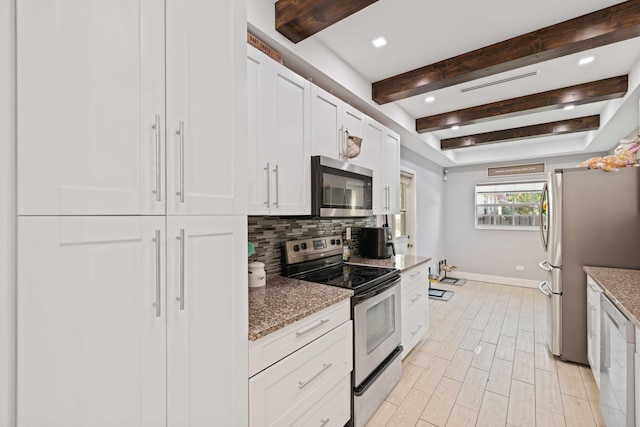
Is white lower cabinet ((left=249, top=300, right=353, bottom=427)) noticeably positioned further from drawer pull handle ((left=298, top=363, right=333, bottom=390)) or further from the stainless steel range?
the stainless steel range

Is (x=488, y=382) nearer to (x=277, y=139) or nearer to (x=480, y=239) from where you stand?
(x=277, y=139)

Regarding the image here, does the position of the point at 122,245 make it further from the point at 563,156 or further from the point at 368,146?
the point at 563,156

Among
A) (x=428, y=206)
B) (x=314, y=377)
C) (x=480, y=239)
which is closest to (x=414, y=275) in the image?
(x=314, y=377)

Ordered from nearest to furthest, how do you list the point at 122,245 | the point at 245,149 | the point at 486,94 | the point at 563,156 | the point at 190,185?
1. the point at 122,245
2. the point at 190,185
3. the point at 245,149
4. the point at 486,94
5. the point at 563,156

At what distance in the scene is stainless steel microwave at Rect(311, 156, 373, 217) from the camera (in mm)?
2018

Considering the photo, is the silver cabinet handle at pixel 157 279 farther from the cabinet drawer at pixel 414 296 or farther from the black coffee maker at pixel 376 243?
the black coffee maker at pixel 376 243

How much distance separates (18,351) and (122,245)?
31 centimetres

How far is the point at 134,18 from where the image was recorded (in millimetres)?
865

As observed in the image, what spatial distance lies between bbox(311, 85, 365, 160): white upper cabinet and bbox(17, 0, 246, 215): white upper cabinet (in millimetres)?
958

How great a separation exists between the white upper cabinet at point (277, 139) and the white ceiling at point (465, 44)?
50 cm

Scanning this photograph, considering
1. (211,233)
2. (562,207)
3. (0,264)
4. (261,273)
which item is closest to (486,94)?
(562,207)

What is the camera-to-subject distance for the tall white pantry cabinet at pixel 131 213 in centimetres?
71

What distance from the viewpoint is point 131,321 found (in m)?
0.85

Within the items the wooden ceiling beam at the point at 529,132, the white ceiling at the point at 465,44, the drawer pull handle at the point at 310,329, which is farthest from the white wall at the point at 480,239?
the drawer pull handle at the point at 310,329
